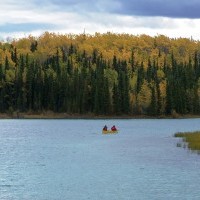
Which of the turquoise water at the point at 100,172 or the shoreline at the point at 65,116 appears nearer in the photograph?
the turquoise water at the point at 100,172

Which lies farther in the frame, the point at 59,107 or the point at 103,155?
the point at 59,107

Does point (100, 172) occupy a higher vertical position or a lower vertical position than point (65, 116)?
lower

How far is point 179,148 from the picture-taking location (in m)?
72.2

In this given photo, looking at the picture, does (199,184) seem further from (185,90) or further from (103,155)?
(185,90)

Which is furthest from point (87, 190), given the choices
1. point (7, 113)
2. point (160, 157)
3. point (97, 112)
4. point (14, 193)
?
point (7, 113)

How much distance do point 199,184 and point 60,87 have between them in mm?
145711

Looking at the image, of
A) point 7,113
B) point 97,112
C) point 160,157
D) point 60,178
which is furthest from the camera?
point 7,113

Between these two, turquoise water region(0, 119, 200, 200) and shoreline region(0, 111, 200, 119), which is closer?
turquoise water region(0, 119, 200, 200)

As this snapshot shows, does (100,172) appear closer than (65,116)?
Yes

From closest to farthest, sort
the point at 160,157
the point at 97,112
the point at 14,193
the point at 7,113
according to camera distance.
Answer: the point at 14,193 < the point at 160,157 < the point at 97,112 < the point at 7,113

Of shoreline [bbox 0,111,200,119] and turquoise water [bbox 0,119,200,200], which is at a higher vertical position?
shoreline [bbox 0,111,200,119]

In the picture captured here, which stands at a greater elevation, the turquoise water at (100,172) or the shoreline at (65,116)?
the shoreline at (65,116)

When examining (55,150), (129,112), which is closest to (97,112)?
(129,112)

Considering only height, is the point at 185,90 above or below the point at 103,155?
above
